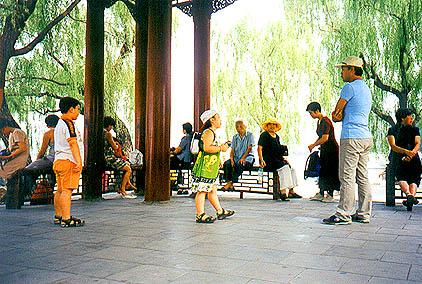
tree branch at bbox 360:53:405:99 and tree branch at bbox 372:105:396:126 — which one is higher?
tree branch at bbox 360:53:405:99

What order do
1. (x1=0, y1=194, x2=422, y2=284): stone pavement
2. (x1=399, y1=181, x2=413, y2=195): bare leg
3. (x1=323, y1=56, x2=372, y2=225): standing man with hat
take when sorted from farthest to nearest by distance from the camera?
1. (x1=399, y1=181, x2=413, y2=195): bare leg
2. (x1=323, y1=56, x2=372, y2=225): standing man with hat
3. (x1=0, y1=194, x2=422, y2=284): stone pavement

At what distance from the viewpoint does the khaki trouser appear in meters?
5.14

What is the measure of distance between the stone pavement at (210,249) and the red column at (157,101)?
1228mm

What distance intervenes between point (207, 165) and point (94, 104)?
350cm

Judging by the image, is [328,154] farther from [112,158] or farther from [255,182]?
[112,158]

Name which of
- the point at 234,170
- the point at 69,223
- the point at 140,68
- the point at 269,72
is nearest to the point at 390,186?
the point at 234,170

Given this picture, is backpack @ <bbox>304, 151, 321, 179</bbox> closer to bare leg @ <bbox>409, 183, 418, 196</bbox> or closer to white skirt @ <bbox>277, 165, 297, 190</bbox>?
white skirt @ <bbox>277, 165, 297, 190</bbox>

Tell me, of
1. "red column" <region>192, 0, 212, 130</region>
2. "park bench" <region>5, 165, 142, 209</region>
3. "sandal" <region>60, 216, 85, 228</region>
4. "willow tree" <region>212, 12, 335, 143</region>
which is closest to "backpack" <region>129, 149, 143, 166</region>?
"park bench" <region>5, 165, 142, 209</region>

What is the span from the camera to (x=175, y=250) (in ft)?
12.4

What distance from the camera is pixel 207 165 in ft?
17.6

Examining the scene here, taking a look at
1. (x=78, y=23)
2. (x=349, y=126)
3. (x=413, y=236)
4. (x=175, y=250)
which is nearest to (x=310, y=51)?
(x=78, y=23)

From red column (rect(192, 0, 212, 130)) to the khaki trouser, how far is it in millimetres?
4869

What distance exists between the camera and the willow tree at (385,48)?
11984 mm

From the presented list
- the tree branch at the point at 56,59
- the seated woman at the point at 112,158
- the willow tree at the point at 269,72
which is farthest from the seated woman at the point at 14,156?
the willow tree at the point at 269,72
